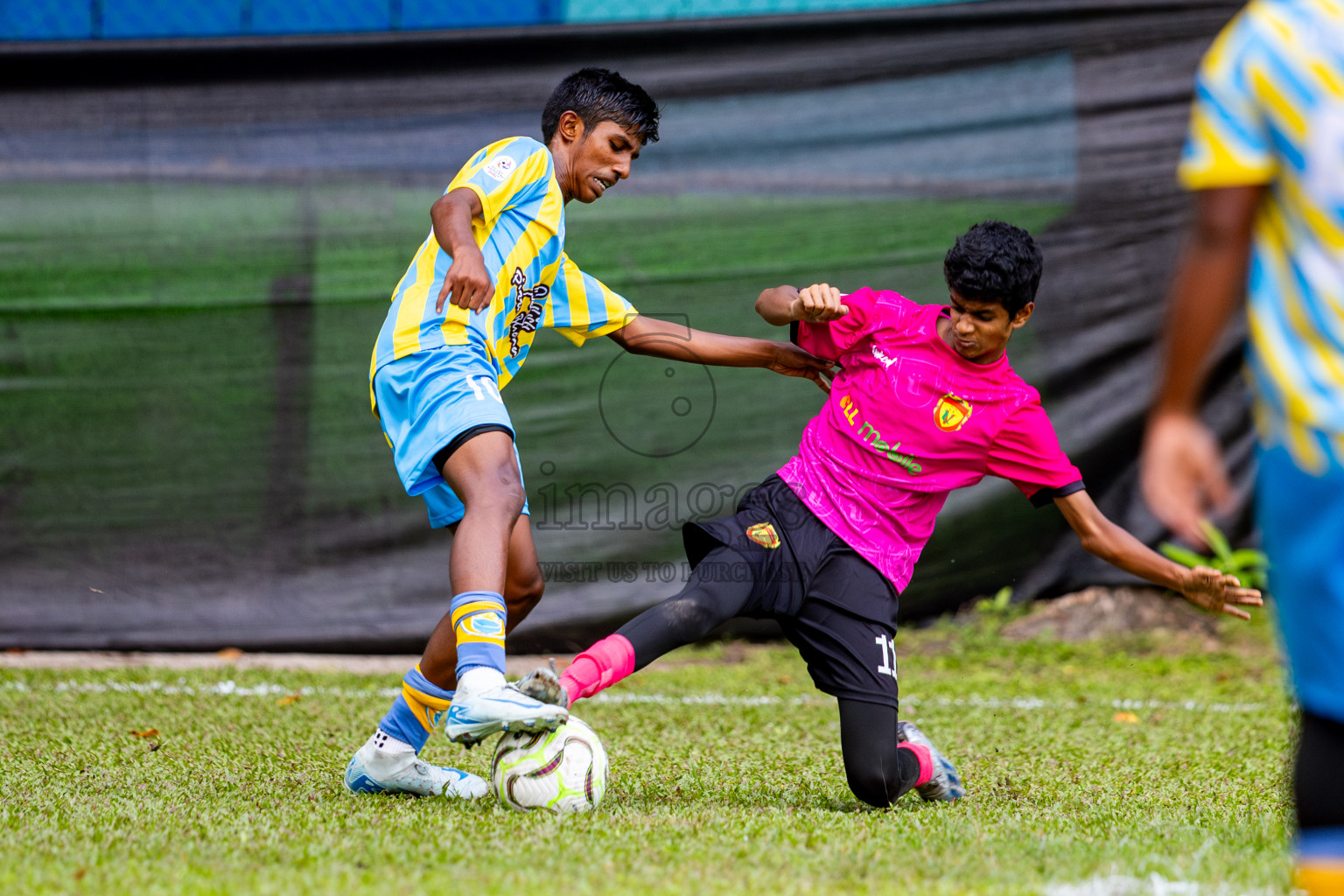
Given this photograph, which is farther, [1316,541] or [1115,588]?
[1115,588]

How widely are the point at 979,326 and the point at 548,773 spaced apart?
1.51m

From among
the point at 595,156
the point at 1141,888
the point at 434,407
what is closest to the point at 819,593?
the point at 434,407

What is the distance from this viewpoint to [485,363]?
3.11m

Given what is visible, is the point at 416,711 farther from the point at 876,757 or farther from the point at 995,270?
the point at 995,270

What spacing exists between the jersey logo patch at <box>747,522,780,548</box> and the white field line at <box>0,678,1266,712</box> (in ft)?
5.84

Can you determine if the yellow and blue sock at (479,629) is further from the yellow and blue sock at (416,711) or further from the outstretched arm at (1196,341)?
the outstretched arm at (1196,341)

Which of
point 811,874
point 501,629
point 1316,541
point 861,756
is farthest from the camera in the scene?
Result: point 861,756

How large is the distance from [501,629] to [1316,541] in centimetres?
176

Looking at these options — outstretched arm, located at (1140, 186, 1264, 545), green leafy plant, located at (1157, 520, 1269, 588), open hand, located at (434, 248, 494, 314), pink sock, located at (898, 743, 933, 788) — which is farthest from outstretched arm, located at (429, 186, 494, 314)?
green leafy plant, located at (1157, 520, 1269, 588)

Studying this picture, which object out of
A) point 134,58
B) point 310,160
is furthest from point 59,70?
point 310,160

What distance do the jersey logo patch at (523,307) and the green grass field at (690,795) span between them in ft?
3.97

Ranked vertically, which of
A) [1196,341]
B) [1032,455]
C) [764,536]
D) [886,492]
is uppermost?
[1196,341]

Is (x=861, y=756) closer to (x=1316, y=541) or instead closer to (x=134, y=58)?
(x=1316, y=541)

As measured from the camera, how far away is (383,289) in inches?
236
